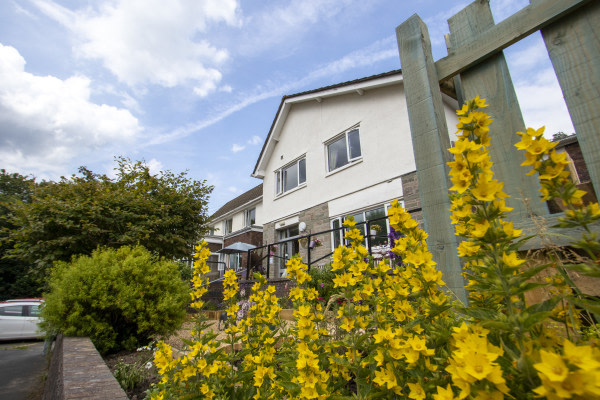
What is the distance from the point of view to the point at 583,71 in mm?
1246

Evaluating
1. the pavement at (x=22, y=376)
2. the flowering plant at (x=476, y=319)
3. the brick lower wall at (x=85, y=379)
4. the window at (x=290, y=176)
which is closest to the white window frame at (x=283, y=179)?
the window at (x=290, y=176)

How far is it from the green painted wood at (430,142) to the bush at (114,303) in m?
3.72

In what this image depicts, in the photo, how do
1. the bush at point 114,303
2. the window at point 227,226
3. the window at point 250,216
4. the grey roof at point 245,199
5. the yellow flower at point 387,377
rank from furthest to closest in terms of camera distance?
1. the window at point 227,226
2. the grey roof at point 245,199
3. the window at point 250,216
4. the bush at point 114,303
5. the yellow flower at point 387,377

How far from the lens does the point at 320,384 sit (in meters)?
1.15

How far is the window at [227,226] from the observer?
62.0ft

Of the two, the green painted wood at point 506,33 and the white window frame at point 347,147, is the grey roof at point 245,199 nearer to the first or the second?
the white window frame at point 347,147

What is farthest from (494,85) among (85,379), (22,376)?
(22,376)

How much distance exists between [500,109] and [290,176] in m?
11.1

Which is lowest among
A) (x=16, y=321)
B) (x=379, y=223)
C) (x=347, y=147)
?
(x=16, y=321)

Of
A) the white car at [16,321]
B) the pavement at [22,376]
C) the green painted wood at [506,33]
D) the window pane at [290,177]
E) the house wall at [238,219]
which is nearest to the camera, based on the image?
the green painted wood at [506,33]

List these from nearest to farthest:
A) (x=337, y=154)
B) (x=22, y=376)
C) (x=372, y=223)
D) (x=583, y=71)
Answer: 1. (x=583, y=71)
2. (x=22, y=376)
3. (x=372, y=223)
4. (x=337, y=154)

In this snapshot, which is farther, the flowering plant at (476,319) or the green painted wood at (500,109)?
the green painted wood at (500,109)

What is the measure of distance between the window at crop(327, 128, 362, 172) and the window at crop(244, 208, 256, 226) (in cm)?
775

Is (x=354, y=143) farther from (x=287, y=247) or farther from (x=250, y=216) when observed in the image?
(x=250, y=216)
